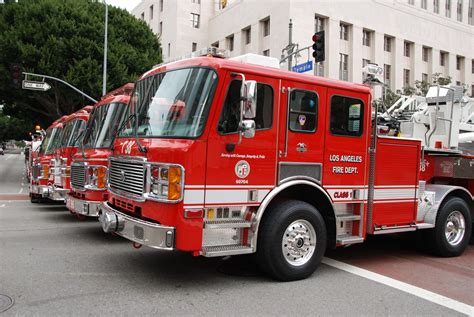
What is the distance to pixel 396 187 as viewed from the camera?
671 cm

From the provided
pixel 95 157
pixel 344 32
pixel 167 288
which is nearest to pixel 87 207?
pixel 95 157

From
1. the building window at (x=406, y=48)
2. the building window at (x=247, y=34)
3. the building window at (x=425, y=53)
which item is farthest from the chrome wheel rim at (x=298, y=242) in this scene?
the building window at (x=425, y=53)

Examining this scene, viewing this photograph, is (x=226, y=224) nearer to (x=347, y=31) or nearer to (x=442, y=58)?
(x=347, y=31)

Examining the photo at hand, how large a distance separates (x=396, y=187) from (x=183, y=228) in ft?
11.6

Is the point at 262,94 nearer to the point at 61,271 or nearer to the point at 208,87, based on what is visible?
the point at 208,87

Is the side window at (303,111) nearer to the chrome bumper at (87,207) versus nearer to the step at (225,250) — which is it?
the step at (225,250)

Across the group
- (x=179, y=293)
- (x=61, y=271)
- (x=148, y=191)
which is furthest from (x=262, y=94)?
(x=61, y=271)

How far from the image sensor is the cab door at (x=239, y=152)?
511cm

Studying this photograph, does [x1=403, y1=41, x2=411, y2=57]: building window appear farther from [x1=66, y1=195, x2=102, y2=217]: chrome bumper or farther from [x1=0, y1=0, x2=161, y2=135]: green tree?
[x1=66, y1=195, x2=102, y2=217]: chrome bumper

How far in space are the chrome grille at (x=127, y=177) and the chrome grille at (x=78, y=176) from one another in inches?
98.8

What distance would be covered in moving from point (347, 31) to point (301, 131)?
1465 inches

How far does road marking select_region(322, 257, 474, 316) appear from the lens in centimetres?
498

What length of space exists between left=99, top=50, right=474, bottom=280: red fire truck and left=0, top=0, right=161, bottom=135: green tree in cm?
1940

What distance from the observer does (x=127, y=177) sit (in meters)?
5.66
